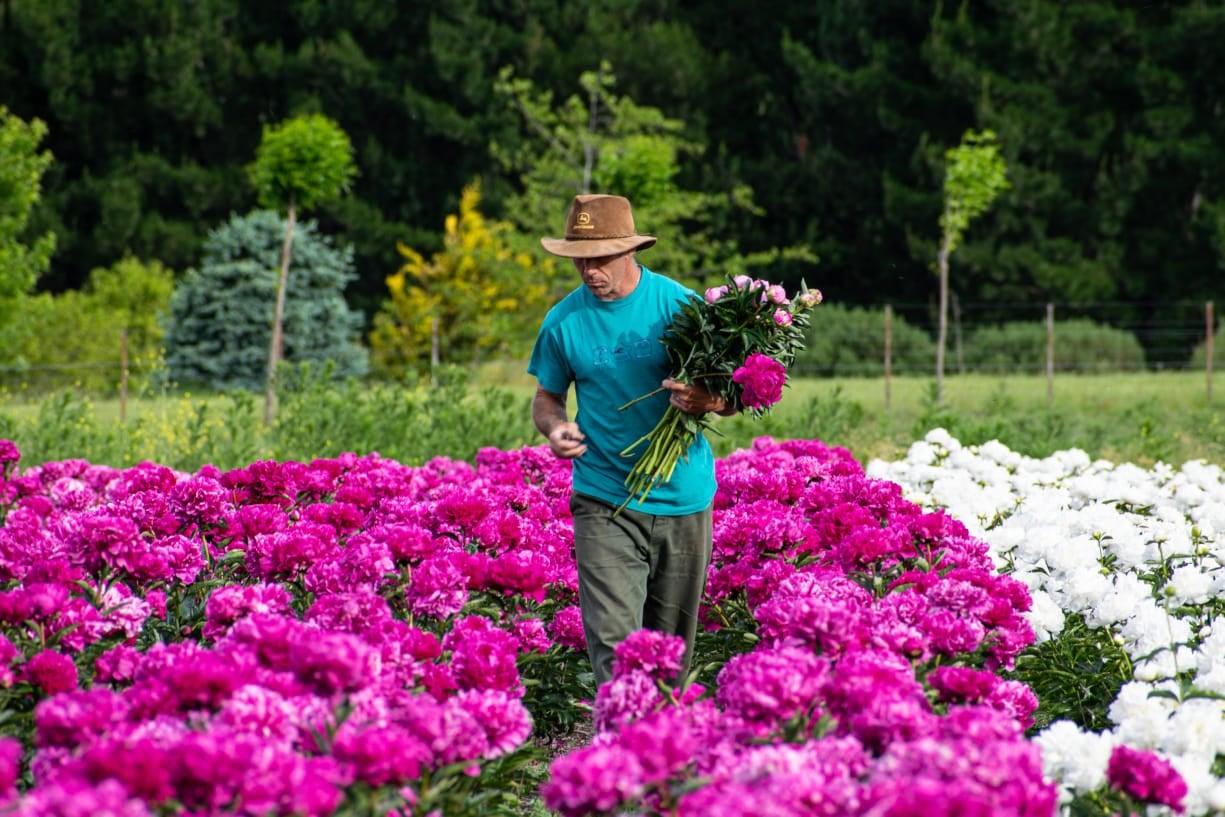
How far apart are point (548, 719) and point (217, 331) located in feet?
63.5

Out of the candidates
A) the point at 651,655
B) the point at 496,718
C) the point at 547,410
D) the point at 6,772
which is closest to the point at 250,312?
the point at 547,410

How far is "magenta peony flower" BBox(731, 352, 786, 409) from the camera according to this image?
3.58 meters

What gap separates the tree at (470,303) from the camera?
925 inches

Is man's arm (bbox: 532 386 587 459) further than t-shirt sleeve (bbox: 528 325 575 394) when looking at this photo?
No

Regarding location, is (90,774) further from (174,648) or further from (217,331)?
(217,331)

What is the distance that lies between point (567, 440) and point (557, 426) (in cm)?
9

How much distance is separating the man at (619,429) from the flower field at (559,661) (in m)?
0.20

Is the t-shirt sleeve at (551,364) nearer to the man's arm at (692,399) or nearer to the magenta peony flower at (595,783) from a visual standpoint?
the man's arm at (692,399)

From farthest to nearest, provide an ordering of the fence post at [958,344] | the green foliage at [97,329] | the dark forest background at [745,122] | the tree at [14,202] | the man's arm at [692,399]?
the dark forest background at [745,122], the fence post at [958,344], the green foliage at [97,329], the tree at [14,202], the man's arm at [692,399]

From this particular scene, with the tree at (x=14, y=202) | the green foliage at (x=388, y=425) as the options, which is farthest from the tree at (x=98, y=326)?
the green foliage at (x=388, y=425)

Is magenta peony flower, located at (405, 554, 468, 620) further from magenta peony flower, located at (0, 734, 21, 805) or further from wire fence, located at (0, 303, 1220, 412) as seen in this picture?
wire fence, located at (0, 303, 1220, 412)

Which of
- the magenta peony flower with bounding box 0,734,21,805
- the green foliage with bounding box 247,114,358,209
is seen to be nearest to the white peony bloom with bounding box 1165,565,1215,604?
the magenta peony flower with bounding box 0,734,21,805

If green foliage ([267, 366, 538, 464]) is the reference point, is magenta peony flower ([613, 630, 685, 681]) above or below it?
above

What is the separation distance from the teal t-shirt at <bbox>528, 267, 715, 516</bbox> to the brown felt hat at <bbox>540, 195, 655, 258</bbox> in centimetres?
16
